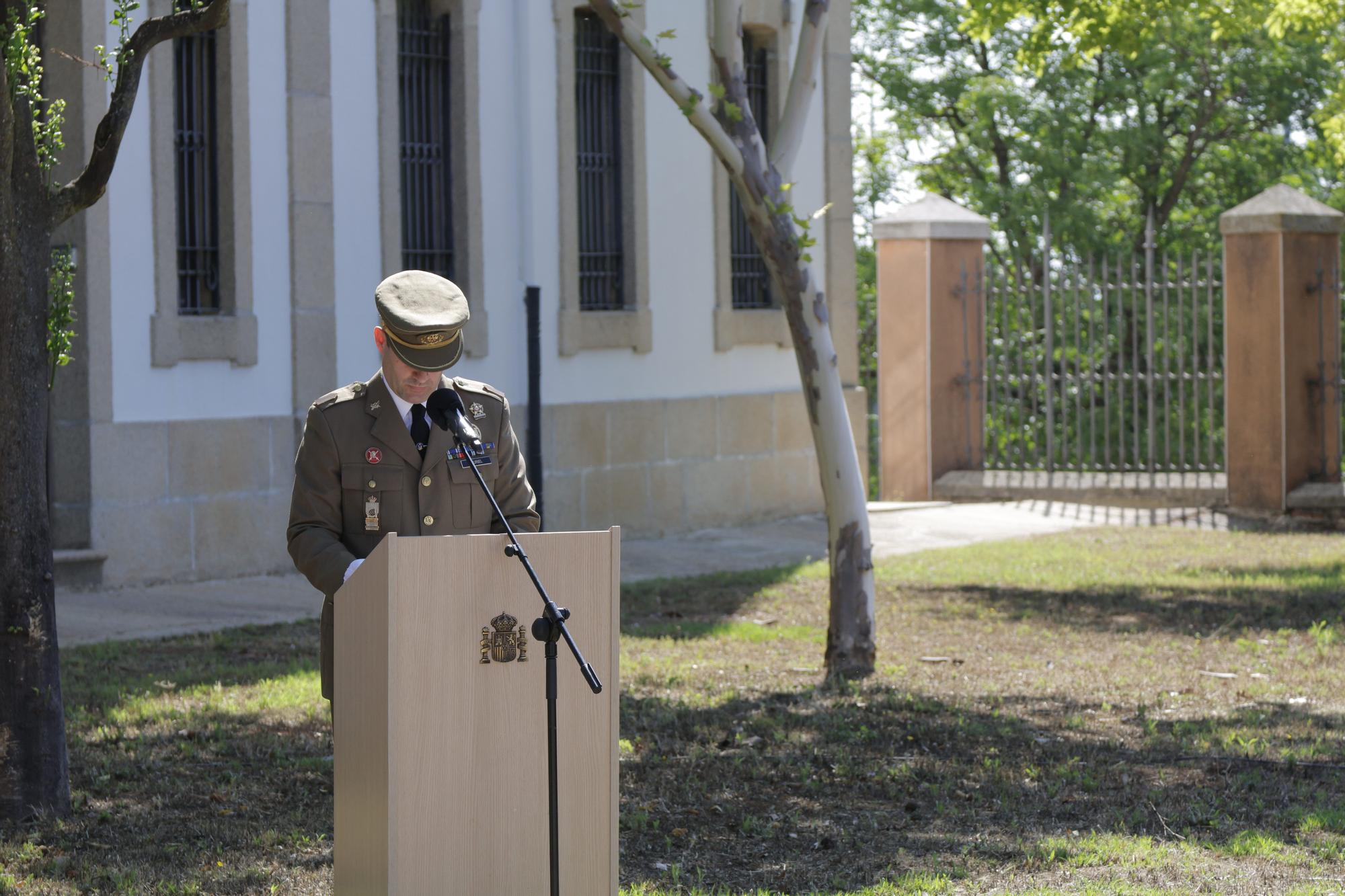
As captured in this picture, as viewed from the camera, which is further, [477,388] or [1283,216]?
[1283,216]

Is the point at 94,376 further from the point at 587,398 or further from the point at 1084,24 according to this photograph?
the point at 1084,24

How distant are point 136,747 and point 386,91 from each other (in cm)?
755

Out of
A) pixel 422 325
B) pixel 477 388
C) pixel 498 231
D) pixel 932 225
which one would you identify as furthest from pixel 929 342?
pixel 422 325

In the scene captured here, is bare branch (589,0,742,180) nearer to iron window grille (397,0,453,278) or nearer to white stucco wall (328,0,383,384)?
white stucco wall (328,0,383,384)

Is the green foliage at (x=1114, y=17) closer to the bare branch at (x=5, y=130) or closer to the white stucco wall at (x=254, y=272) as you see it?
the white stucco wall at (x=254, y=272)

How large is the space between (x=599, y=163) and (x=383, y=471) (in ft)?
36.8

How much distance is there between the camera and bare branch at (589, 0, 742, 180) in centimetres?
884

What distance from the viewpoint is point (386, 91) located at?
45.4 feet

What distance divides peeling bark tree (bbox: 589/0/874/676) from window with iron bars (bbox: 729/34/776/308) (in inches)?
303

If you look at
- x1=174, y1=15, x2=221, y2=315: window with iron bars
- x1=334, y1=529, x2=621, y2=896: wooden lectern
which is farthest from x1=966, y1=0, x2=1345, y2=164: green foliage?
x1=334, y1=529, x2=621, y2=896: wooden lectern

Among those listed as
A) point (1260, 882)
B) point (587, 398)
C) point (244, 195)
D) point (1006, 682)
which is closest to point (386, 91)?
point (244, 195)

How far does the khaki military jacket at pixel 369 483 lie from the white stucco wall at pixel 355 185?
8648mm

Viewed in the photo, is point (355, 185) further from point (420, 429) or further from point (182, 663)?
point (420, 429)

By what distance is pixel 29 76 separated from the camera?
646cm
